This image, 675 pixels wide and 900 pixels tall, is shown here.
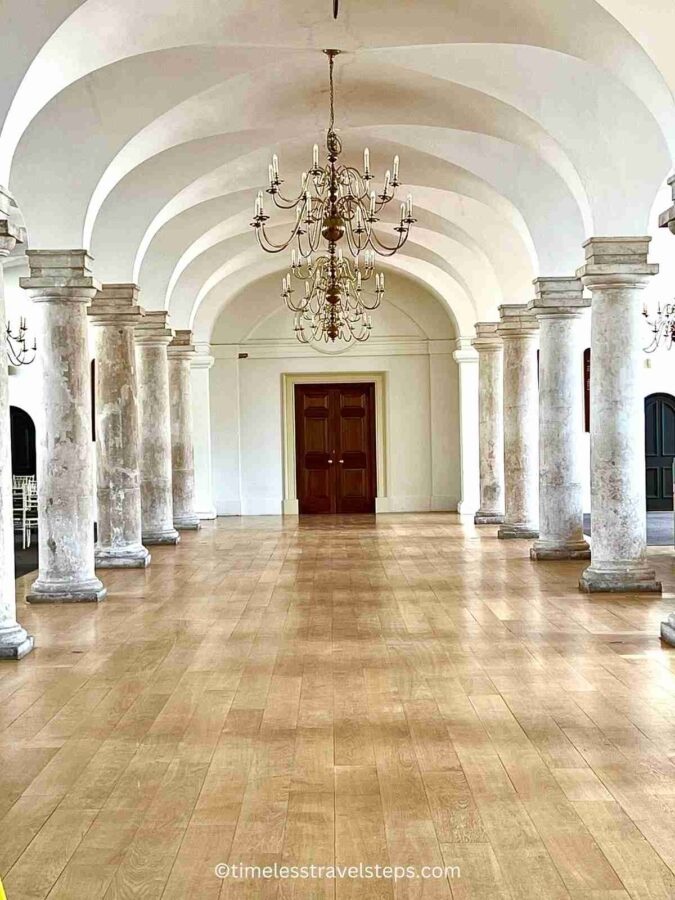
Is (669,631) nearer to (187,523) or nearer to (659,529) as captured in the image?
(659,529)

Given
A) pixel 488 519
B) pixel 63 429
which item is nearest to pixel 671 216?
pixel 63 429

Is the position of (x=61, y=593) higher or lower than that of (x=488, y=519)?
lower

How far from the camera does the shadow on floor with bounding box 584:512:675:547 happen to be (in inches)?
618

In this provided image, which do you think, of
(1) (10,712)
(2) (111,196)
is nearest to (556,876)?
(1) (10,712)

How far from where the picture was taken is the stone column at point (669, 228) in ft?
24.4

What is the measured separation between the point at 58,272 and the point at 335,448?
13452 mm

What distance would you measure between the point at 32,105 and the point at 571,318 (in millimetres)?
6935

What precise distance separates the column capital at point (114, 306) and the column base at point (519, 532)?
6136 mm

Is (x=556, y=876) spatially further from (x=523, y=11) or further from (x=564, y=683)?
(x=523, y=11)

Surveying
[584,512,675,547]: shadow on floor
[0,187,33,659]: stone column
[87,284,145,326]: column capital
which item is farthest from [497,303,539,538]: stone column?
[0,187,33,659]: stone column

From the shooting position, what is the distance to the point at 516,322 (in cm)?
1614

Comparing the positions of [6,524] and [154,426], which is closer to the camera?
[6,524]

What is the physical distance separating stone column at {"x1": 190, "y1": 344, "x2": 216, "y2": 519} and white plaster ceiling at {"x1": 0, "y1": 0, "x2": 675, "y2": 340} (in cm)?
615

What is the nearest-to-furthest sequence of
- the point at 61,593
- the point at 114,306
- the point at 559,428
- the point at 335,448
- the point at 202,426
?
the point at 61,593 < the point at 114,306 < the point at 559,428 < the point at 202,426 < the point at 335,448
